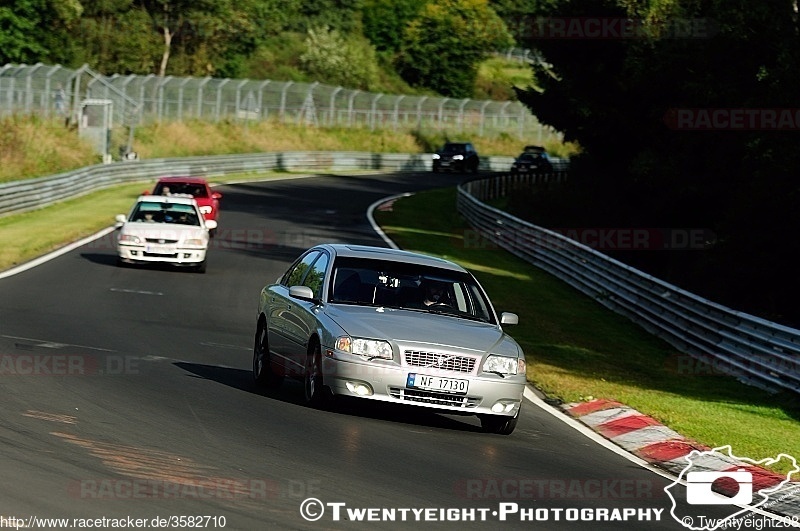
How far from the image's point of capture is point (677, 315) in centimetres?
2355

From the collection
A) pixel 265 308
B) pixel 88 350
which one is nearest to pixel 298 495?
pixel 265 308

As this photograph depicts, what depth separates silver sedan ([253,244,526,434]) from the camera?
39.6 feet

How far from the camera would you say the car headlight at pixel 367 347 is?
475 inches

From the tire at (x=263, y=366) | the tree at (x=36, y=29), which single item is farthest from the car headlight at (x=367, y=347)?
the tree at (x=36, y=29)

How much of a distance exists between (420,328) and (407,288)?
96 cm

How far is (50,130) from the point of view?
5450cm

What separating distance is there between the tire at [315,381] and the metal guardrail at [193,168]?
1039 inches

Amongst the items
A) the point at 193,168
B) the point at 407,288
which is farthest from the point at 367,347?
the point at 193,168

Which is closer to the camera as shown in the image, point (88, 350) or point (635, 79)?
point (88, 350)

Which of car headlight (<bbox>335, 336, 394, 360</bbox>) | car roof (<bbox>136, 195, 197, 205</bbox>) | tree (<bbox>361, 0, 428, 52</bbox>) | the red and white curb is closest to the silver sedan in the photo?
car headlight (<bbox>335, 336, 394, 360</bbox>)

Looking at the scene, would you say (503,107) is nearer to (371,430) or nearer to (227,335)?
(227,335)

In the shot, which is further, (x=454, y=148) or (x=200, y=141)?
(x=454, y=148)

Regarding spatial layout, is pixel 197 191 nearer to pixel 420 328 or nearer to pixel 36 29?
pixel 420 328

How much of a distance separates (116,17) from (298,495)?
87.7m
